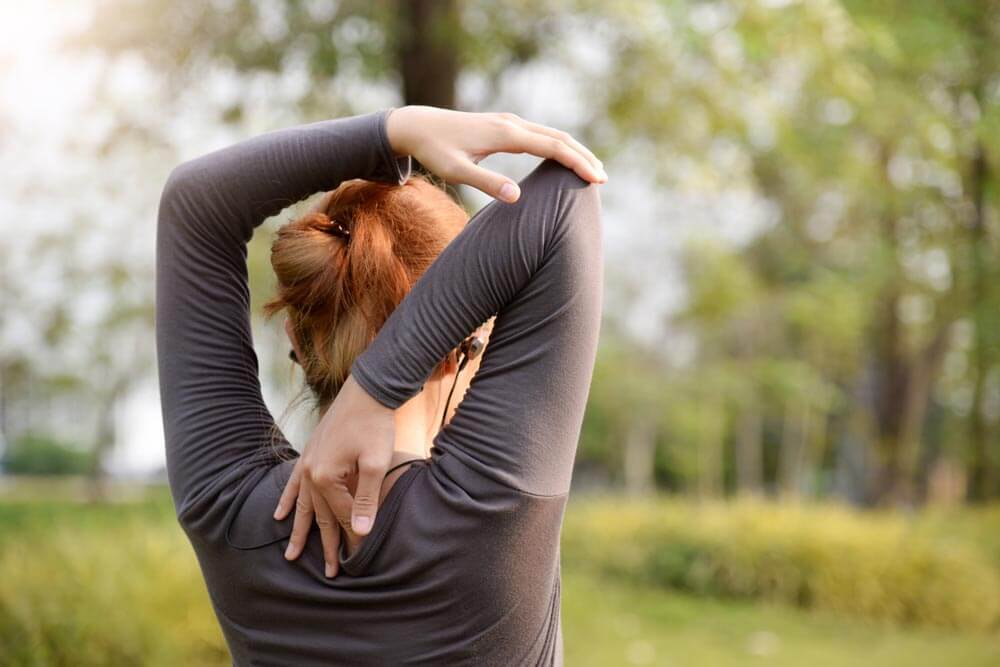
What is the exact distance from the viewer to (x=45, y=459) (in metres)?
33.4

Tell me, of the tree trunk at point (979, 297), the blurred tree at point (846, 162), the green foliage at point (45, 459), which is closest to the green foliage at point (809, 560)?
the blurred tree at point (846, 162)

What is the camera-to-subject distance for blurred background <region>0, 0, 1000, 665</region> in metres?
5.98

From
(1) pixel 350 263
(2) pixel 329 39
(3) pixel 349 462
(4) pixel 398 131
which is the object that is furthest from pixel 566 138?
(2) pixel 329 39

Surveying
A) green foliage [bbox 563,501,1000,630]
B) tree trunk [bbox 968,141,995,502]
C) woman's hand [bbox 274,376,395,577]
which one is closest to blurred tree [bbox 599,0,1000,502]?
tree trunk [bbox 968,141,995,502]

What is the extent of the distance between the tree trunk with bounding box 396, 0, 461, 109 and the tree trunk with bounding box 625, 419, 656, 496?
906 inches

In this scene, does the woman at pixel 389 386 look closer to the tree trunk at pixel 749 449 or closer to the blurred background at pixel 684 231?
the blurred background at pixel 684 231

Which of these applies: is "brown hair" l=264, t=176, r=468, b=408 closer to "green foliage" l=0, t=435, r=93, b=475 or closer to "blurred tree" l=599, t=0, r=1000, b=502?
"blurred tree" l=599, t=0, r=1000, b=502

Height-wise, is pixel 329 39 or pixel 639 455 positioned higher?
pixel 329 39

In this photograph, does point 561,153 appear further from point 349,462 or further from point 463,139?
point 349,462

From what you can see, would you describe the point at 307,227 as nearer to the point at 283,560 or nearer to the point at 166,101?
the point at 283,560

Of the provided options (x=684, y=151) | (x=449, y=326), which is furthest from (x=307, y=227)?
(x=684, y=151)

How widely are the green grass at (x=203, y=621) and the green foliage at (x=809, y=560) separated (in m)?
0.17

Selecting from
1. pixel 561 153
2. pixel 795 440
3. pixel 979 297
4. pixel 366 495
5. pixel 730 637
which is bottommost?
pixel 795 440

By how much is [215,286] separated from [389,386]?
306mm
